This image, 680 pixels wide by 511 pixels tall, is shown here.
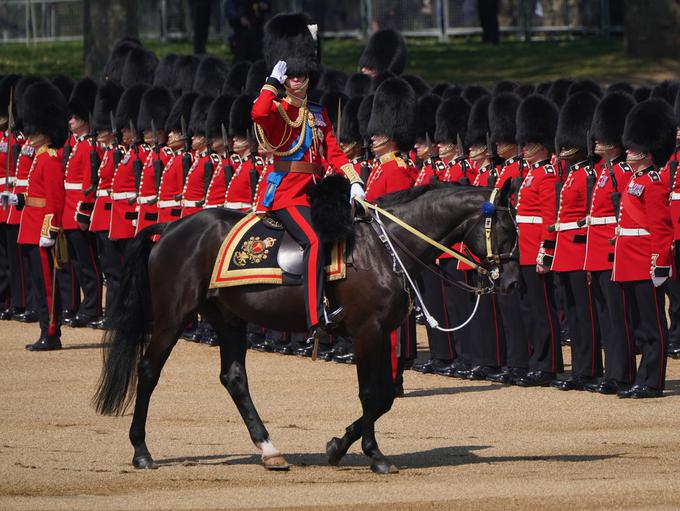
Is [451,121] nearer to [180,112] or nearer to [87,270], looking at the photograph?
[180,112]

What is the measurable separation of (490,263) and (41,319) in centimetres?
548

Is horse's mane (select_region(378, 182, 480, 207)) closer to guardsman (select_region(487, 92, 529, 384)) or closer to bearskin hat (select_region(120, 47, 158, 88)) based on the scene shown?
guardsman (select_region(487, 92, 529, 384))

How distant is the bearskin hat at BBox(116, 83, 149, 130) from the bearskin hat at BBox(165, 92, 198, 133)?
540mm

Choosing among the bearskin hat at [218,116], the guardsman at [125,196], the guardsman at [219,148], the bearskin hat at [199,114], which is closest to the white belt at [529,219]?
the guardsman at [219,148]

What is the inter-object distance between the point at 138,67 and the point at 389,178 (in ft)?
24.1

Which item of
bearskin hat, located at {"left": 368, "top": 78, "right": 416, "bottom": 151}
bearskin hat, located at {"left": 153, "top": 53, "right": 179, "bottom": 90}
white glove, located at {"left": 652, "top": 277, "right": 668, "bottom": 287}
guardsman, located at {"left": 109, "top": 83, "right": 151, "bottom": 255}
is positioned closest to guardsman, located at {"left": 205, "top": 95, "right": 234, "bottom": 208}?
guardsman, located at {"left": 109, "top": 83, "right": 151, "bottom": 255}

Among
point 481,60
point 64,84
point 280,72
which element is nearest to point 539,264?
point 280,72

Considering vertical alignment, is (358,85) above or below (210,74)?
below

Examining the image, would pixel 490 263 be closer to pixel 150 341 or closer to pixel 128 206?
pixel 150 341

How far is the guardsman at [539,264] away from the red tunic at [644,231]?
2.14ft

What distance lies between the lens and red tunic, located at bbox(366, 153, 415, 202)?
11102mm

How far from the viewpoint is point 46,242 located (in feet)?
42.6

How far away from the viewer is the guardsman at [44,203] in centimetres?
1300

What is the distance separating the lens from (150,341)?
891cm
